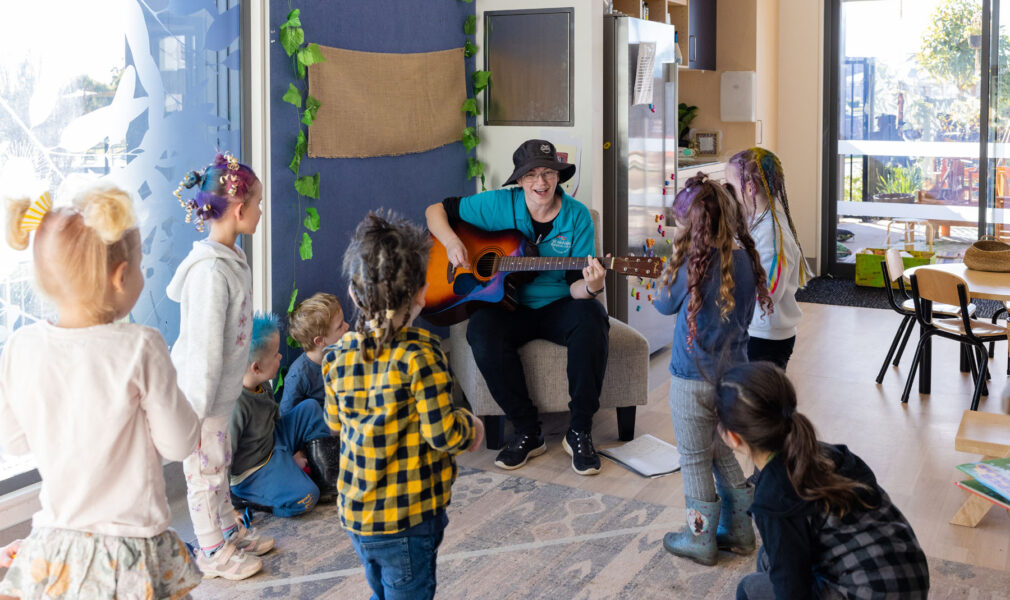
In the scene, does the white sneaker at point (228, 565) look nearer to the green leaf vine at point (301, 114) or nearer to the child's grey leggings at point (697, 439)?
the green leaf vine at point (301, 114)

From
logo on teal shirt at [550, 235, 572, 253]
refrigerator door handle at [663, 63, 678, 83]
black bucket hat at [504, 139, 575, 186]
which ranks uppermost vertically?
refrigerator door handle at [663, 63, 678, 83]

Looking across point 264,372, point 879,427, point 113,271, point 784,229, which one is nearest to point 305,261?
point 264,372

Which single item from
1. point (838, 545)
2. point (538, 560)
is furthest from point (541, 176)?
point (838, 545)

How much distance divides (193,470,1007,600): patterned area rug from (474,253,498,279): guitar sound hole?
2.79ft

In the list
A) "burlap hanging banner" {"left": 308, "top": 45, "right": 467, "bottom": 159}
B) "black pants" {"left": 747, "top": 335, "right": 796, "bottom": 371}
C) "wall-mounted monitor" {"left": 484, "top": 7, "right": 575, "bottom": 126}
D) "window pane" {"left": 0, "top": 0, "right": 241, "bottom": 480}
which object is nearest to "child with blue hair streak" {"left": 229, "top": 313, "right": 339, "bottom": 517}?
"window pane" {"left": 0, "top": 0, "right": 241, "bottom": 480}

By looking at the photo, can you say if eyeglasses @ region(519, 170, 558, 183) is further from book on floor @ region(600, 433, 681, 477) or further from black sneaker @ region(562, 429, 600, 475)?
book on floor @ region(600, 433, 681, 477)

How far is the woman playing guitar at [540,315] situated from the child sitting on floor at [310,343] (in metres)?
0.53

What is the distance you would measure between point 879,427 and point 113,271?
10.5 ft

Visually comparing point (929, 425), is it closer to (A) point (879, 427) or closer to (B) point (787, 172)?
(A) point (879, 427)

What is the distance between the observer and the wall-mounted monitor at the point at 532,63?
4.56m

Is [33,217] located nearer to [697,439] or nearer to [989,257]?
[697,439]

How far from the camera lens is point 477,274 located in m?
3.84

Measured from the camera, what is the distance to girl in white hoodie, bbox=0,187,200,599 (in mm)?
1746

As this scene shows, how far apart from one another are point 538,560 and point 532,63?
2473mm
